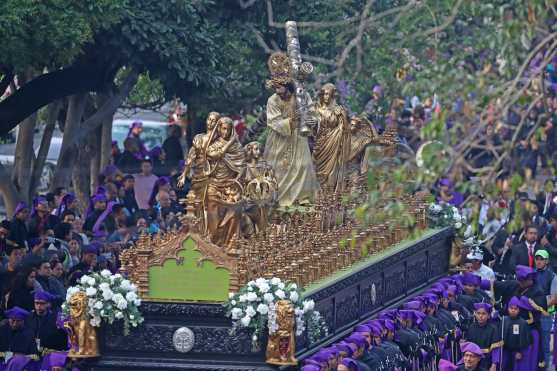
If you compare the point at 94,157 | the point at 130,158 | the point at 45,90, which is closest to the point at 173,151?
the point at 130,158

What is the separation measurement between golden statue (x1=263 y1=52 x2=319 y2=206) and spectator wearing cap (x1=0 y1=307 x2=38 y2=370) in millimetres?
4271

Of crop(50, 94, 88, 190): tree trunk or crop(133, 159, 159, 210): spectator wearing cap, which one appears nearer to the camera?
crop(50, 94, 88, 190): tree trunk

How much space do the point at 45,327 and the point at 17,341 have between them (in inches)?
13.1

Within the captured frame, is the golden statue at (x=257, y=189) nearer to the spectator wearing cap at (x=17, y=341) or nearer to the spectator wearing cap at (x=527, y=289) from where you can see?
the spectator wearing cap at (x=17, y=341)

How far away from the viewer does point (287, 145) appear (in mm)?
25891

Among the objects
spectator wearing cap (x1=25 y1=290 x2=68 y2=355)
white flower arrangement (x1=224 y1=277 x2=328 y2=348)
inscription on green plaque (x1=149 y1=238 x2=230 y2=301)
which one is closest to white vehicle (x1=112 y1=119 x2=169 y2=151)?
spectator wearing cap (x1=25 y1=290 x2=68 y2=355)

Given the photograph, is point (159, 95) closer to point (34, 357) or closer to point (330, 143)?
point (330, 143)

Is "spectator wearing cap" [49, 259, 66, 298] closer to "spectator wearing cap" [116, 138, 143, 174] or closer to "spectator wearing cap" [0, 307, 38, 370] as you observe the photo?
"spectator wearing cap" [0, 307, 38, 370]

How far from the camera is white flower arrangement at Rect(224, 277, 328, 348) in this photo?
66.9 ft

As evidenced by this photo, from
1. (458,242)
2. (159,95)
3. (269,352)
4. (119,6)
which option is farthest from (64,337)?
(159,95)

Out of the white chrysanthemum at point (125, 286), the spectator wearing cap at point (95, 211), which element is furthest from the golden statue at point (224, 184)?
the spectator wearing cap at point (95, 211)

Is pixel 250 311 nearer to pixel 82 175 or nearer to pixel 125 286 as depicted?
pixel 125 286

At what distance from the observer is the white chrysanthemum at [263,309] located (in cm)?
2034

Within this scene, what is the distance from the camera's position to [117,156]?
3803 cm
